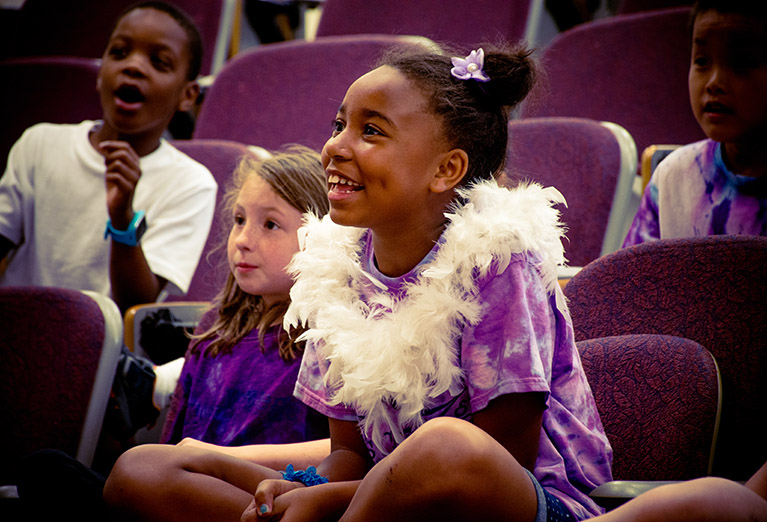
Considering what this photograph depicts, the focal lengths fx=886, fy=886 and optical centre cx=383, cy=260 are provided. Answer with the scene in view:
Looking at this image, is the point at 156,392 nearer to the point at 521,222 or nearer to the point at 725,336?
the point at 521,222

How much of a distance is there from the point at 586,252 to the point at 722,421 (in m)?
0.75

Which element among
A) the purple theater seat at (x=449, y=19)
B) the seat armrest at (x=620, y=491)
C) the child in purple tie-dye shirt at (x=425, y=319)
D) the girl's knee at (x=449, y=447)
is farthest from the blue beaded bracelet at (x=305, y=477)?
the purple theater seat at (x=449, y=19)

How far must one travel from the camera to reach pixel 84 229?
7.02ft

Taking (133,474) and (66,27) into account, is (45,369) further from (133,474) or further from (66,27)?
(66,27)

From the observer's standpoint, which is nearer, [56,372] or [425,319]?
[425,319]

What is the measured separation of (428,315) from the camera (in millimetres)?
1103

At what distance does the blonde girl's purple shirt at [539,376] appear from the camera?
1044 mm

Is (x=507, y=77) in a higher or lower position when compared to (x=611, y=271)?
higher

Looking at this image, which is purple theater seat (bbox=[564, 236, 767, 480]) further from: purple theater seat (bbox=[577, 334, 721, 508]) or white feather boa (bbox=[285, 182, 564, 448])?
white feather boa (bbox=[285, 182, 564, 448])

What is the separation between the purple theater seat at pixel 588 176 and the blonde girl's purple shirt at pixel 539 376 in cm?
79

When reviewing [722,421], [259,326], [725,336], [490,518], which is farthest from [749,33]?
[490,518]

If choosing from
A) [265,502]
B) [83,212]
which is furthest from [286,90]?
[265,502]

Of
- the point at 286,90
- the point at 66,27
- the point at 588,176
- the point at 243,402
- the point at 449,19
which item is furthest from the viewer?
the point at 66,27

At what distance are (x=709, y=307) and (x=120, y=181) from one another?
1.19 meters
